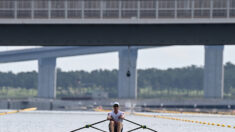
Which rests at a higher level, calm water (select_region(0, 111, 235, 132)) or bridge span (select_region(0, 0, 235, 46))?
bridge span (select_region(0, 0, 235, 46))

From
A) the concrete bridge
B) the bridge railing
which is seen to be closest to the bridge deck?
the bridge railing

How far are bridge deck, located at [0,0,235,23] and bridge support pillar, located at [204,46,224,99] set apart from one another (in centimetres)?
11469

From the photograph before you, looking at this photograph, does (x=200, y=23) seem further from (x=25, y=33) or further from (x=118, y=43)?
(x=25, y=33)

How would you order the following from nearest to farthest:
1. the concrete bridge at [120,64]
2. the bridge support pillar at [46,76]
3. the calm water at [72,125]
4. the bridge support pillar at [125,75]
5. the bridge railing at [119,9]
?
the bridge railing at [119,9], the calm water at [72,125], the concrete bridge at [120,64], the bridge support pillar at [125,75], the bridge support pillar at [46,76]

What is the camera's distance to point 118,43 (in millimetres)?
57969

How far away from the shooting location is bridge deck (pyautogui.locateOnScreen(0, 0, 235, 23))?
56.9 meters

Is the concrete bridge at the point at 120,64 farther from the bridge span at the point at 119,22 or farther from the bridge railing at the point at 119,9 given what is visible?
the bridge span at the point at 119,22

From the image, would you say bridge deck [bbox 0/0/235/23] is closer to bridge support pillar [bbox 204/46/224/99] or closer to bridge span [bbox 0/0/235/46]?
bridge span [bbox 0/0/235/46]

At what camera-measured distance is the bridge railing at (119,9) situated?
57656 millimetres

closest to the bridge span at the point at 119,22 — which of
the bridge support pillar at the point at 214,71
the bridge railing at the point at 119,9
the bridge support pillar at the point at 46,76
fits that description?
the bridge railing at the point at 119,9

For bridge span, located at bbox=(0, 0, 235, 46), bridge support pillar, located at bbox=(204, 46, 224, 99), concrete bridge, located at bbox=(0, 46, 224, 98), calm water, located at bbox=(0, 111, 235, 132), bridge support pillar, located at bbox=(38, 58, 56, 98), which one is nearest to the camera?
bridge span, located at bbox=(0, 0, 235, 46)

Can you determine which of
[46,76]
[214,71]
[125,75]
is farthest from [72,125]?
[46,76]

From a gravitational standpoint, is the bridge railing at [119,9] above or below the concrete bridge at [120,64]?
above

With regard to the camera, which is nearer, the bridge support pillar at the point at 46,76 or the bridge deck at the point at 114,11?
the bridge deck at the point at 114,11
